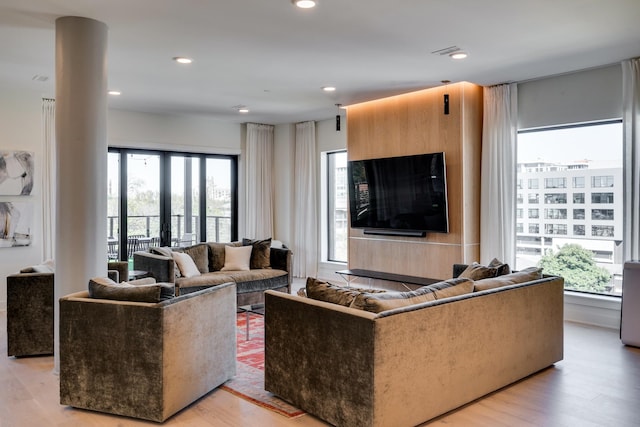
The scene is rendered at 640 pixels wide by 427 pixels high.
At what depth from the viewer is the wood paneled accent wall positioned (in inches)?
250

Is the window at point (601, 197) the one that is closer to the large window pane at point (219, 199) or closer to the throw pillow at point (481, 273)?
the throw pillow at point (481, 273)

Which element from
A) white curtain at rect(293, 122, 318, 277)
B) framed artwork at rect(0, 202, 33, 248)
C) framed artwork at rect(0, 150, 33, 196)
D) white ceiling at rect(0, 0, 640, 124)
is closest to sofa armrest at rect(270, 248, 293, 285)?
white curtain at rect(293, 122, 318, 277)

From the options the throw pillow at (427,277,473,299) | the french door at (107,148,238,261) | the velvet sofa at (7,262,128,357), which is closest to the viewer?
the throw pillow at (427,277,473,299)

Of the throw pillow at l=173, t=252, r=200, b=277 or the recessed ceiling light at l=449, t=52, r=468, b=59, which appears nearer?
the recessed ceiling light at l=449, t=52, r=468, b=59

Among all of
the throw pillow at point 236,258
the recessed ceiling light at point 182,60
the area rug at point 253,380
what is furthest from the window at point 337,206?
the recessed ceiling light at point 182,60

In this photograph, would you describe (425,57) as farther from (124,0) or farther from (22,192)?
(22,192)

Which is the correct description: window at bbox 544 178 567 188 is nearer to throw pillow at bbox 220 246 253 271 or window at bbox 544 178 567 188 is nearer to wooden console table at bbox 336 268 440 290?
wooden console table at bbox 336 268 440 290

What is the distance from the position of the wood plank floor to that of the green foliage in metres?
1.59

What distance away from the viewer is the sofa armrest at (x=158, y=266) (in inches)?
229

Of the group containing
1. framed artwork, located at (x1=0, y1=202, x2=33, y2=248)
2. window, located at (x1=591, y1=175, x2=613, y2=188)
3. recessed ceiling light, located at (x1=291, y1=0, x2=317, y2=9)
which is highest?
recessed ceiling light, located at (x1=291, y1=0, x2=317, y2=9)

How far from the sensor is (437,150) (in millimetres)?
6547

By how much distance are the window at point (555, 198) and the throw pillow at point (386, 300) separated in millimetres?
3637

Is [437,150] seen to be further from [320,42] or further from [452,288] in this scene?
[452,288]

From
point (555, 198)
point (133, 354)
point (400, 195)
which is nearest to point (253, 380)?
point (133, 354)
